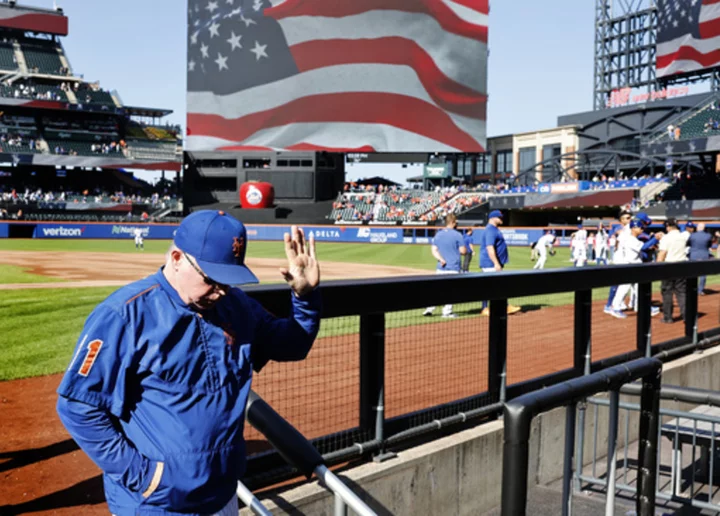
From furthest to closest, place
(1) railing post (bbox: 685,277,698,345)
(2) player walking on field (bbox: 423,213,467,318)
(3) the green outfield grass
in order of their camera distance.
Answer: (2) player walking on field (bbox: 423,213,467,318) → (1) railing post (bbox: 685,277,698,345) → (3) the green outfield grass

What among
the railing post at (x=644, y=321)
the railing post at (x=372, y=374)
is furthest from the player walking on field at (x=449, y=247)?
the railing post at (x=372, y=374)

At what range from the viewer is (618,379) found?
2738 mm

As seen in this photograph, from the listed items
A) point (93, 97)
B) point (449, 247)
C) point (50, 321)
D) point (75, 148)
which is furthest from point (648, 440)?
point (93, 97)

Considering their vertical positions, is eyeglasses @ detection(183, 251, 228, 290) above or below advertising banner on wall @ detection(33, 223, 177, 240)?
above

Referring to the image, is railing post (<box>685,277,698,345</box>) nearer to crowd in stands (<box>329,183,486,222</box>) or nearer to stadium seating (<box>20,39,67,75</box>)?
crowd in stands (<box>329,183,486,222</box>)

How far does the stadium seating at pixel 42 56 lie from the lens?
2611 inches

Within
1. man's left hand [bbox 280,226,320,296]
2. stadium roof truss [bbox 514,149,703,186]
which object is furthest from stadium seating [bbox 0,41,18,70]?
man's left hand [bbox 280,226,320,296]

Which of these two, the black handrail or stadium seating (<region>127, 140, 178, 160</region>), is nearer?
the black handrail

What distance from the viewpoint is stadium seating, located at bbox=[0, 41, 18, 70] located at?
64375 mm

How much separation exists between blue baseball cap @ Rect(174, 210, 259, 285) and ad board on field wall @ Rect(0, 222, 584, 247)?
121 ft

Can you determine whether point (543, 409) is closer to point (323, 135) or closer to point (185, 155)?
point (323, 135)

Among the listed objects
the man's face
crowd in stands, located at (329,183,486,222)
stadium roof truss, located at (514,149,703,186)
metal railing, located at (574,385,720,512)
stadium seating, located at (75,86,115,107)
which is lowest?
metal railing, located at (574,385,720,512)

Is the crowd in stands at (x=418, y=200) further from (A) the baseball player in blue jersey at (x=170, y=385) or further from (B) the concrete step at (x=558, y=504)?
(A) the baseball player in blue jersey at (x=170, y=385)

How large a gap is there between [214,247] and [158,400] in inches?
21.7
